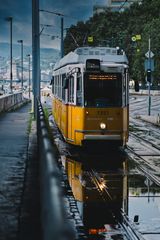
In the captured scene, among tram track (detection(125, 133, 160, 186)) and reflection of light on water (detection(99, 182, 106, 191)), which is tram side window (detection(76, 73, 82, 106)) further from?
reflection of light on water (detection(99, 182, 106, 191))

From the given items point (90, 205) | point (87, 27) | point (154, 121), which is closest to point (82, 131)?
point (90, 205)

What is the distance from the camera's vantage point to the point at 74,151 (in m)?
18.9

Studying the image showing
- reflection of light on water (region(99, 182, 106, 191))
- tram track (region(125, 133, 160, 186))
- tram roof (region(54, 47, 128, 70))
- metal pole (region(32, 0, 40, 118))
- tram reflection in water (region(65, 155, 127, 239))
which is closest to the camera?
tram reflection in water (region(65, 155, 127, 239))

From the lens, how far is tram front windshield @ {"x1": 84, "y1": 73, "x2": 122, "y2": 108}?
58.3ft

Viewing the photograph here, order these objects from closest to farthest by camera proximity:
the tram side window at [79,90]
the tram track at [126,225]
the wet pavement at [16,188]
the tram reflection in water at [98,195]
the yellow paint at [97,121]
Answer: the wet pavement at [16,188] → the tram track at [126,225] → the tram reflection in water at [98,195] → the yellow paint at [97,121] → the tram side window at [79,90]

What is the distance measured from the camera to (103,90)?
58.3ft

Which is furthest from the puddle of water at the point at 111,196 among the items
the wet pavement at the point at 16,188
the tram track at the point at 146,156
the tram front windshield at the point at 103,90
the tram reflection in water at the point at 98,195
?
the tram front windshield at the point at 103,90

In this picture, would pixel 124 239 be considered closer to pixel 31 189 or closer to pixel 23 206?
pixel 23 206

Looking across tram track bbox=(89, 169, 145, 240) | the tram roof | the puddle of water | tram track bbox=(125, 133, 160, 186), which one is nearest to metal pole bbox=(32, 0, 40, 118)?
tram track bbox=(125, 133, 160, 186)

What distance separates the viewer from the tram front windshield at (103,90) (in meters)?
17.8

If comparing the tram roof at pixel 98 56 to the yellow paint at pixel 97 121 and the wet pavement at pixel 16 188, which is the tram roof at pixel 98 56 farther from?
the wet pavement at pixel 16 188

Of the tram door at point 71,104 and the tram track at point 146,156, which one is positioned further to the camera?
the tram door at point 71,104

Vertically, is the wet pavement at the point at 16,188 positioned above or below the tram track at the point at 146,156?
above

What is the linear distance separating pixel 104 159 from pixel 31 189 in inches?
278
